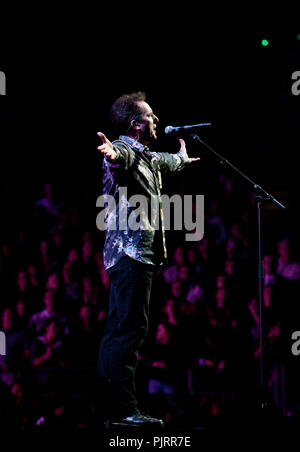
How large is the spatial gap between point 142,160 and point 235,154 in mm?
5719

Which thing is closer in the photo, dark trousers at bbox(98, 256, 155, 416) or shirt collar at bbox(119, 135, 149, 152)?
dark trousers at bbox(98, 256, 155, 416)

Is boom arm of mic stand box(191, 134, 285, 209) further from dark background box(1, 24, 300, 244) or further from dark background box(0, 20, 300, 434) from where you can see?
dark background box(0, 20, 300, 434)

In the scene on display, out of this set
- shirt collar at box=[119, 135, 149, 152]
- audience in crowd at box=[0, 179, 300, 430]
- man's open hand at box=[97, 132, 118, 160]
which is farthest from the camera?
audience in crowd at box=[0, 179, 300, 430]

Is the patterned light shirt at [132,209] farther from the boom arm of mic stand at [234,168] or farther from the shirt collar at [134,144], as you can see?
the boom arm of mic stand at [234,168]

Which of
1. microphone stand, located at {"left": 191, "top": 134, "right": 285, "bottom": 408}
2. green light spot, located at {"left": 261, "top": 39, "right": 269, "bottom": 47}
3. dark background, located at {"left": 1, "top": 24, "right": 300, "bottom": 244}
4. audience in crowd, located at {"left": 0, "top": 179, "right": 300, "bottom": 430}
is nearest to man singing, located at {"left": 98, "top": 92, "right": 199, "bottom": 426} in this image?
microphone stand, located at {"left": 191, "top": 134, "right": 285, "bottom": 408}

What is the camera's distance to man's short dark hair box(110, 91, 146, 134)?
2.88 meters

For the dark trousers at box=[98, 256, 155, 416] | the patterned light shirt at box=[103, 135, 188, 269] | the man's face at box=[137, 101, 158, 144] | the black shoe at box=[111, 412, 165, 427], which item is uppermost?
the man's face at box=[137, 101, 158, 144]

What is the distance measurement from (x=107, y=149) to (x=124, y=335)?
91 cm

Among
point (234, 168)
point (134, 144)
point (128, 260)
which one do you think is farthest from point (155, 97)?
point (128, 260)

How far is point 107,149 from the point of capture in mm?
2420

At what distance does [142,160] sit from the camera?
2820mm

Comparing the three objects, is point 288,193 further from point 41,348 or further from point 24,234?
point 41,348

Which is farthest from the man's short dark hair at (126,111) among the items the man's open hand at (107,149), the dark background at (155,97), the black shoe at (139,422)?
the dark background at (155,97)

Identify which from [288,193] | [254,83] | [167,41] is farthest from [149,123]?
[288,193]
